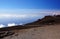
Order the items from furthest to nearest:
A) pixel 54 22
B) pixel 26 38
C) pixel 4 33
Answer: pixel 54 22 → pixel 4 33 → pixel 26 38

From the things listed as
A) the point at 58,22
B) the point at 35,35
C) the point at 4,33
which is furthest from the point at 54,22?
the point at 4,33

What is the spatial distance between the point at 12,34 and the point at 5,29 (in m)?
0.73

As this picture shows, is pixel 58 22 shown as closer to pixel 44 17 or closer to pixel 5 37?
pixel 44 17

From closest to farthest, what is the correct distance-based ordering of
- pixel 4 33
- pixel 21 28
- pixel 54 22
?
pixel 4 33 < pixel 21 28 < pixel 54 22

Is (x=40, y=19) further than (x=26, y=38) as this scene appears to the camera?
Yes

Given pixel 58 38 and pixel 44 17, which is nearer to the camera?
pixel 58 38

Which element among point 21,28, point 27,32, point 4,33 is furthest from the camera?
point 21,28

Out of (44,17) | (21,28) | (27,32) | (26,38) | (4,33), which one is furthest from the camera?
(44,17)

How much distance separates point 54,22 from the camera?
9836 mm

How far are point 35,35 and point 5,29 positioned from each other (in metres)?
1.51

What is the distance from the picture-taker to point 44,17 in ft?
34.5

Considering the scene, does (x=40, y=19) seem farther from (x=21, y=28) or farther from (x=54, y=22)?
(x=21, y=28)

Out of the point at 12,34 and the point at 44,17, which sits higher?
the point at 44,17

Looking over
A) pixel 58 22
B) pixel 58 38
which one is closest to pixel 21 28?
pixel 58 38
